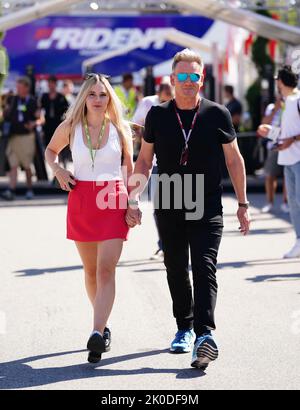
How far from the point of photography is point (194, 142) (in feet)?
22.6

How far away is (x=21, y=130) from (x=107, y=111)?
11.8 metres

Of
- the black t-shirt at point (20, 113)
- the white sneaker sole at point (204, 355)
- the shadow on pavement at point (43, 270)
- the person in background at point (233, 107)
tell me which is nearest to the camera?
the white sneaker sole at point (204, 355)

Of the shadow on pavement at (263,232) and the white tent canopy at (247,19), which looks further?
the white tent canopy at (247,19)

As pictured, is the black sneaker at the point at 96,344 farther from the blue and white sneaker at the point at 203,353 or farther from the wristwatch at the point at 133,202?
the wristwatch at the point at 133,202

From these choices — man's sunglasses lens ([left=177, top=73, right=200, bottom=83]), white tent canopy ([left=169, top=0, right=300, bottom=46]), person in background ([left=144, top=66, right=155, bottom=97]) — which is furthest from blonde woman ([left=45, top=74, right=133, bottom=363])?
person in background ([left=144, top=66, right=155, bottom=97])

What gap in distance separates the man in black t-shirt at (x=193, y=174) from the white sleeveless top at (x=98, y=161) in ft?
0.66

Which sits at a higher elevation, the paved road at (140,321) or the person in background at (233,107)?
Result: the person in background at (233,107)

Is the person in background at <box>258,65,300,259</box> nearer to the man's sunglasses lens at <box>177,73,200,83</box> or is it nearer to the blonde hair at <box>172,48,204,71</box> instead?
the blonde hair at <box>172,48,204,71</box>

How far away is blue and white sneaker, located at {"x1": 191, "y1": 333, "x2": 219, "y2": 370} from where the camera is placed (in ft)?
21.9

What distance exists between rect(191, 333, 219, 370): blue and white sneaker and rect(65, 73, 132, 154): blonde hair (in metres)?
1.41

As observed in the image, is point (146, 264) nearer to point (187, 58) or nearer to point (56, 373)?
point (187, 58)

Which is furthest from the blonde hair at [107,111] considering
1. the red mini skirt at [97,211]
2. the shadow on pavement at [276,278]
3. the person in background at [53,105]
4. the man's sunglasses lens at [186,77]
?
the person in background at [53,105]

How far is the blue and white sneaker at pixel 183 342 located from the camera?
7.20 metres
